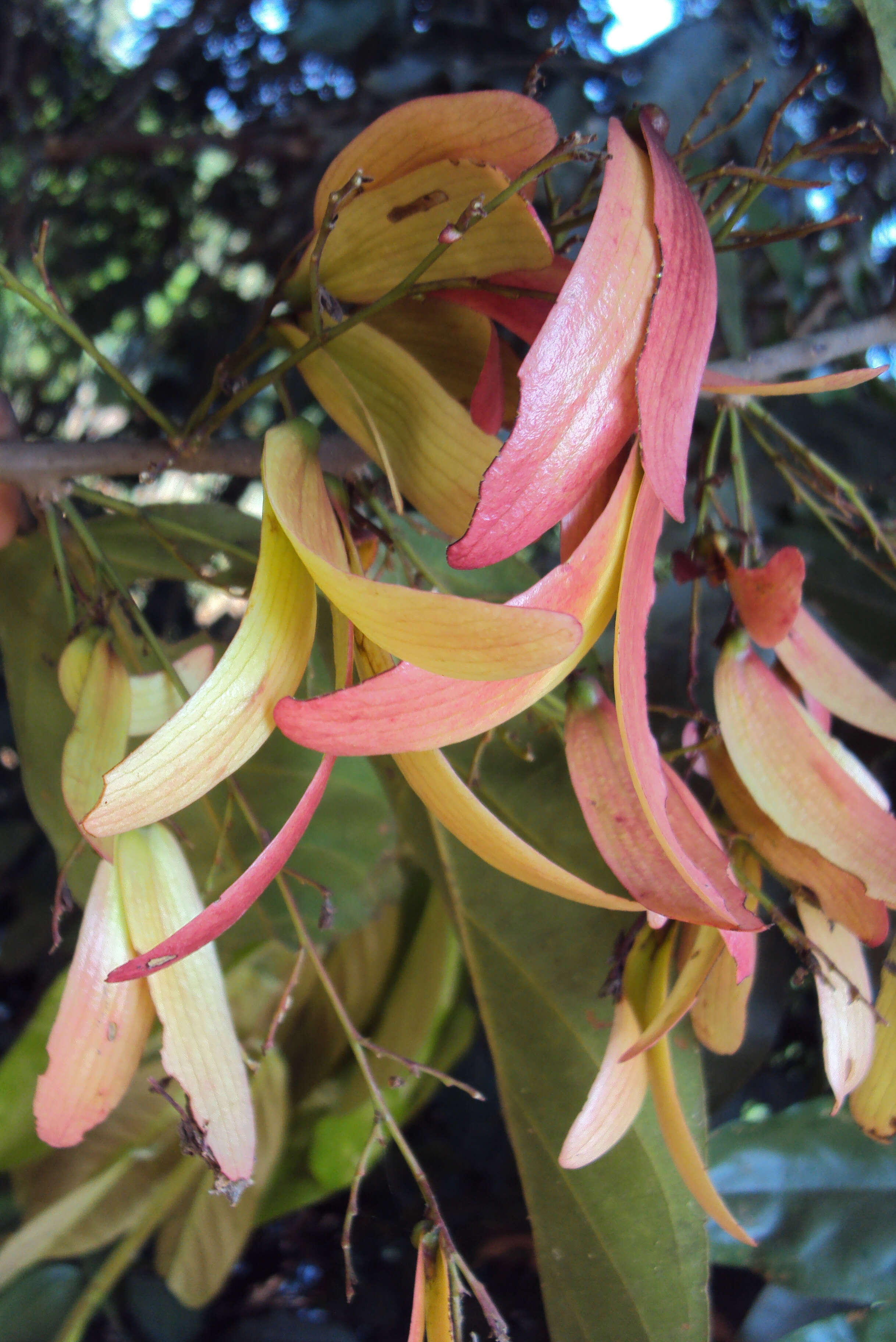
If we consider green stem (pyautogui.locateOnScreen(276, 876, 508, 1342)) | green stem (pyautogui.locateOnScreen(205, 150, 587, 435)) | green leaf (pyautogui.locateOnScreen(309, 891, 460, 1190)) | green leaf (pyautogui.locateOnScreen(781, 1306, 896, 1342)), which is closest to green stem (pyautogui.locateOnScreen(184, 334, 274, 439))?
green stem (pyautogui.locateOnScreen(205, 150, 587, 435))

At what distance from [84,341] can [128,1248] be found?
38cm

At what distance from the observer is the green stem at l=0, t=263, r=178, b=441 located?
0.68ft

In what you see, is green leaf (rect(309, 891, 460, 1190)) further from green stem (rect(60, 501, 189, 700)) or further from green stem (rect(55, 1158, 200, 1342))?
green stem (rect(60, 501, 189, 700))

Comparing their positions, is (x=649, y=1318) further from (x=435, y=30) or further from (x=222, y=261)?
(x=222, y=261)

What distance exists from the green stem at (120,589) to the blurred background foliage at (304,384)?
0.20 feet

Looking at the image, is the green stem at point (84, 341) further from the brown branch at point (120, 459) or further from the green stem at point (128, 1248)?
the green stem at point (128, 1248)

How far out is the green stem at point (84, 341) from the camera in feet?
0.68

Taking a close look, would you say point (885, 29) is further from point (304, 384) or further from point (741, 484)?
point (304, 384)

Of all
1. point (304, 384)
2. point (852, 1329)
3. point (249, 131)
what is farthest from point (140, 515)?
point (249, 131)

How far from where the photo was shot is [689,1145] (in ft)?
0.69

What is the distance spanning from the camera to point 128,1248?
0.40 meters

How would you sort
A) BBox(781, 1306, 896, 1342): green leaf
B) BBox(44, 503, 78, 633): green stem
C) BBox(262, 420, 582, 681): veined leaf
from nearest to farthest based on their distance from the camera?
BBox(262, 420, 582, 681): veined leaf, BBox(44, 503, 78, 633): green stem, BBox(781, 1306, 896, 1342): green leaf

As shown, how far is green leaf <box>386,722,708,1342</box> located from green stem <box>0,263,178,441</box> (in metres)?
0.12

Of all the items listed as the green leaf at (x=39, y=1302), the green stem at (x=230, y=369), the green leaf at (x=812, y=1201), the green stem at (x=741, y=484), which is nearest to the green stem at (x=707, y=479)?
the green stem at (x=741, y=484)
